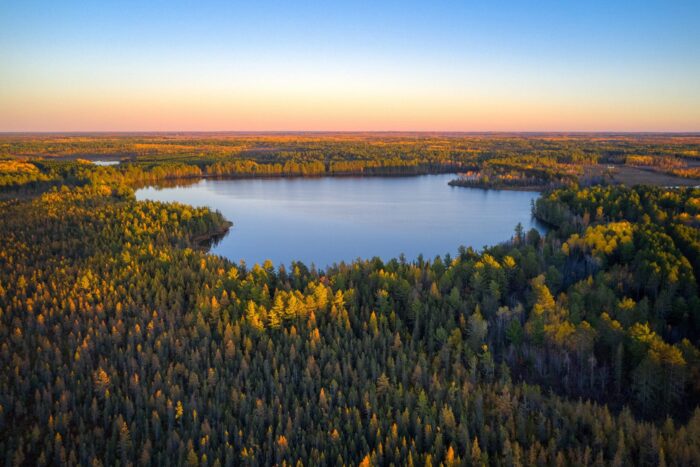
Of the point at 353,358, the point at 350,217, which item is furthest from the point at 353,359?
the point at 350,217

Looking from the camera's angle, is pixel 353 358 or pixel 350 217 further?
pixel 350 217

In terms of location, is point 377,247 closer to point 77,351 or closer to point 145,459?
point 77,351

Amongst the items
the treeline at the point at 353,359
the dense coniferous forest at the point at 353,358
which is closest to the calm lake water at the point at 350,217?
the dense coniferous forest at the point at 353,358

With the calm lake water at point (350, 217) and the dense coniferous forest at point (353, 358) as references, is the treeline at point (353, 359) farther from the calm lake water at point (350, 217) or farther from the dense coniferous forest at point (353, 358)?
the calm lake water at point (350, 217)

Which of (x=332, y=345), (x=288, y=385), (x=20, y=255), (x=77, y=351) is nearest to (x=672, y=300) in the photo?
(x=332, y=345)

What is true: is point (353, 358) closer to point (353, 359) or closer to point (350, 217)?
point (353, 359)

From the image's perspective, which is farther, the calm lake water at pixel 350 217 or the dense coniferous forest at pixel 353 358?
the calm lake water at pixel 350 217
